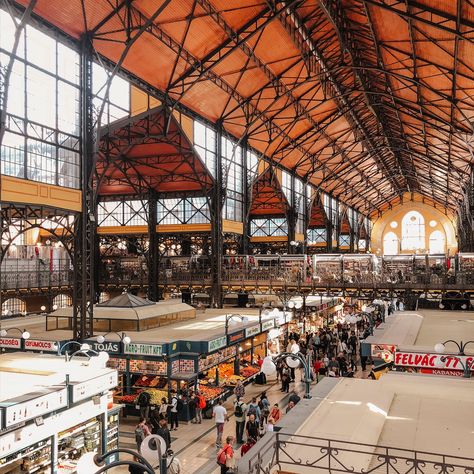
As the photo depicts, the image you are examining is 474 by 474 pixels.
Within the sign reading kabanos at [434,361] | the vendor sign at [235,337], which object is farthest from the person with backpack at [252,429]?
the vendor sign at [235,337]

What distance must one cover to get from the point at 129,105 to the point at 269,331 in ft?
42.9

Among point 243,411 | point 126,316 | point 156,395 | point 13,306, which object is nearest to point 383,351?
point 243,411

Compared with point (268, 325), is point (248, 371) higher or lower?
lower

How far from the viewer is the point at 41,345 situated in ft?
59.5

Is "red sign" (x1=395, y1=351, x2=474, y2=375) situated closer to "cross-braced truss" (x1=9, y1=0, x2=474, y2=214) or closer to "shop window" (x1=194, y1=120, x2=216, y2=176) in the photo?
"cross-braced truss" (x1=9, y1=0, x2=474, y2=214)

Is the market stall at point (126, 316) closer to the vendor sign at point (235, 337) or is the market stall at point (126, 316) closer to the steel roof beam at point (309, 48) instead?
the vendor sign at point (235, 337)

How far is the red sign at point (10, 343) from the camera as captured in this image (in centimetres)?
1856

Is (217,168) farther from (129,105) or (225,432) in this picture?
(225,432)

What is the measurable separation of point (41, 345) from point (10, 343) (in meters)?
1.46

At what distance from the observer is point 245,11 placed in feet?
76.0

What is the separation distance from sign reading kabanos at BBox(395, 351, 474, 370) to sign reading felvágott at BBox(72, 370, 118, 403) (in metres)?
7.53

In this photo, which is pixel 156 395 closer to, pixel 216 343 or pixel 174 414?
pixel 174 414

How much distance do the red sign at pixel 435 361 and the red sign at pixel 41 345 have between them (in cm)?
1176

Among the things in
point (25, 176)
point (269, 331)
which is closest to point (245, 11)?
point (25, 176)
